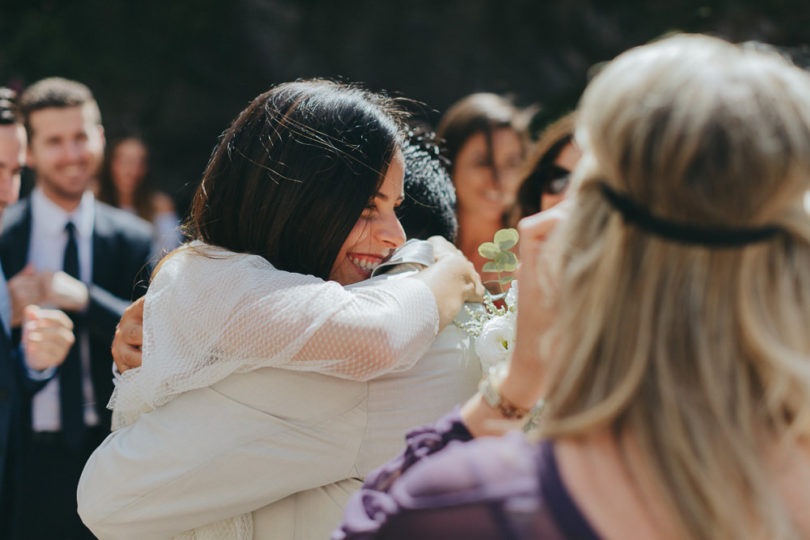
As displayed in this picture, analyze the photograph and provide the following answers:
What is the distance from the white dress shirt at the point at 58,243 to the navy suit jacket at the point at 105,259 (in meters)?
0.03

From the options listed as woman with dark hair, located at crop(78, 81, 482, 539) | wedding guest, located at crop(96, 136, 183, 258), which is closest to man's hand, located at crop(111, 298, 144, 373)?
woman with dark hair, located at crop(78, 81, 482, 539)

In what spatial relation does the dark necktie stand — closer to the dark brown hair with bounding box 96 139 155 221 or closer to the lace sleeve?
the lace sleeve

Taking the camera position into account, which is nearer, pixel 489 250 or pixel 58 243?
pixel 489 250

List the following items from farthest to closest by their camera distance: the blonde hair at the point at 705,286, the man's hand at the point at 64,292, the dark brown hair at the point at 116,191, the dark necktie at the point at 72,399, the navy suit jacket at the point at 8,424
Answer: the dark brown hair at the point at 116,191, the dark necktie at the point at 72,399, the man's hand at the point at 64,292, the navy suit jacket at the point at 8,424, the blonde hair at the point at 705,286

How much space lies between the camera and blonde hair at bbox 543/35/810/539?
31.8 inches

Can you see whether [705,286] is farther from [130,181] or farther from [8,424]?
[130,181]

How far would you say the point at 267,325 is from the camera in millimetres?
1376

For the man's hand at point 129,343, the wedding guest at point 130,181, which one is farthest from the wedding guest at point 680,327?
the wedding guest at point 130,181

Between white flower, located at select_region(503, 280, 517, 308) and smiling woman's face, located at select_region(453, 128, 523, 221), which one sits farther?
smiling woman's face, located at select_region(453, 128, 523, 221)

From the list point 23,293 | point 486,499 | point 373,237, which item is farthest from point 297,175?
point 23,293

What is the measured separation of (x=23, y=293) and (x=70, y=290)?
0.23m

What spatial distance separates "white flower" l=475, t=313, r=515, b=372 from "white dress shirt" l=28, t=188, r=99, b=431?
233 cm

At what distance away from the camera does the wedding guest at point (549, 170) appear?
2838mm

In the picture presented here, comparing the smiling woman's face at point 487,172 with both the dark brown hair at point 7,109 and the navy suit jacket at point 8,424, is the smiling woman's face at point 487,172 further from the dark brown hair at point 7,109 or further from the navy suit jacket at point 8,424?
the navy suit jacket at point 8,424
